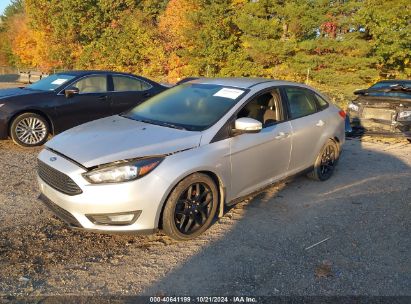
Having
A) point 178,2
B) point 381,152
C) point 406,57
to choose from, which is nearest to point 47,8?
point 178,2

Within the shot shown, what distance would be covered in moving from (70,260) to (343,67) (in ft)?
74.3

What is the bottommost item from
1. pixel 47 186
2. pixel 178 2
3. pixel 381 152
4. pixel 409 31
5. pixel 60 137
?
pixel 381 152

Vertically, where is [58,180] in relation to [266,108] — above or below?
below

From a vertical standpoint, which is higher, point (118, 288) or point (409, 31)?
point (409, 31)

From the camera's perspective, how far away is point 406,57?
2209cm

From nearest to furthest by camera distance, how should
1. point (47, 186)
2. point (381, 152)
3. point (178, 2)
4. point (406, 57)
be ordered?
point (47, 186)
point (381, 152)
point (406, 57)
point (178, 2)

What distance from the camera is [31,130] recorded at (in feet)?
23.1

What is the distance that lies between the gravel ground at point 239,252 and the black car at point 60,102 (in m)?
2.20

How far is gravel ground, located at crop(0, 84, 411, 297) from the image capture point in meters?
3.01

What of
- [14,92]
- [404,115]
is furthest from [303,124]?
[14,92]

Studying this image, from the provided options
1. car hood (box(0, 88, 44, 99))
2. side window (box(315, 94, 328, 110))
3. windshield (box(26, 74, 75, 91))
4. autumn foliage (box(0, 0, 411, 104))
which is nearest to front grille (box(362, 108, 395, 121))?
side window (box(315, 94, 328, 110))

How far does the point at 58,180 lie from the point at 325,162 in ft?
12.7

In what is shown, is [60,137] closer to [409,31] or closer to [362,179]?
[362,179]

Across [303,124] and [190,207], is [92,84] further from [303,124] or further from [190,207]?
[190,207]
